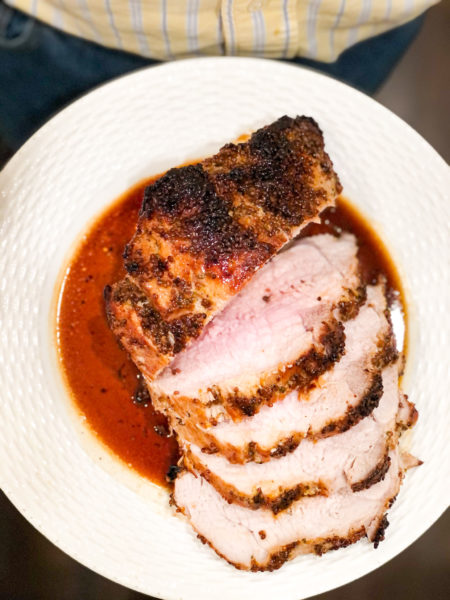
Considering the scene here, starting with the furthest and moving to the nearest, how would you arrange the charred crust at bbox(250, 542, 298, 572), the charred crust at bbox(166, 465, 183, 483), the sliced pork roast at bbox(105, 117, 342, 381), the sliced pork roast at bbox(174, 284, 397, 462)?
the charred crust at bbox(166, 465, 183, 483) < the charred crust at bbox(250, 542, 298, 572) < the sliced pork roast at bbox(174, 284, 397, 462) < the sliced pork roast at bbox(105, 117, 342, 381)

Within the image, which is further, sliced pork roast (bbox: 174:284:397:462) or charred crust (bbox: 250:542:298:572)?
charred crust (bbox: 250:542:298:572)

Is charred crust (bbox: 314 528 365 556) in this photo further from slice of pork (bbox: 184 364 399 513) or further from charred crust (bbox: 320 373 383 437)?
charred crust (bbox: 320 373 383 437)

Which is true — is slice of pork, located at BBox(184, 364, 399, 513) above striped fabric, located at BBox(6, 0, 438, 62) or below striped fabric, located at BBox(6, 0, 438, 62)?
below

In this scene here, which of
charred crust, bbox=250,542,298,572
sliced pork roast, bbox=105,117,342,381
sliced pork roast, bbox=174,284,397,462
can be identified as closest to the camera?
sliced pork roast, bbox=105,117,342,381

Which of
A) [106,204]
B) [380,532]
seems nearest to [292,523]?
[380,532]

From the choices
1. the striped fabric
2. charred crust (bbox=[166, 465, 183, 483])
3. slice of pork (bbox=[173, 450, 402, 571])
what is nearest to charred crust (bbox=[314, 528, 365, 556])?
slice of pork (bbox=[173, 450, 402, 571])

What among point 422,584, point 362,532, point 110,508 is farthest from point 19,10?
point 422,584

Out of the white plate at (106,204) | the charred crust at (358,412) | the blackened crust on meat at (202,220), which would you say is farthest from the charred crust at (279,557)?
the blackened crust on meat at (202,220)

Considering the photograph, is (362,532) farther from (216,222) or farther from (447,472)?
(216,222)

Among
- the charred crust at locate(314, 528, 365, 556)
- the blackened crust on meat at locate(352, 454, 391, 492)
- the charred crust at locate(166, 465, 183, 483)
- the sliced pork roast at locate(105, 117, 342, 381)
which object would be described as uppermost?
the sliced pork roast at locate(105, 117, 342, 381)
